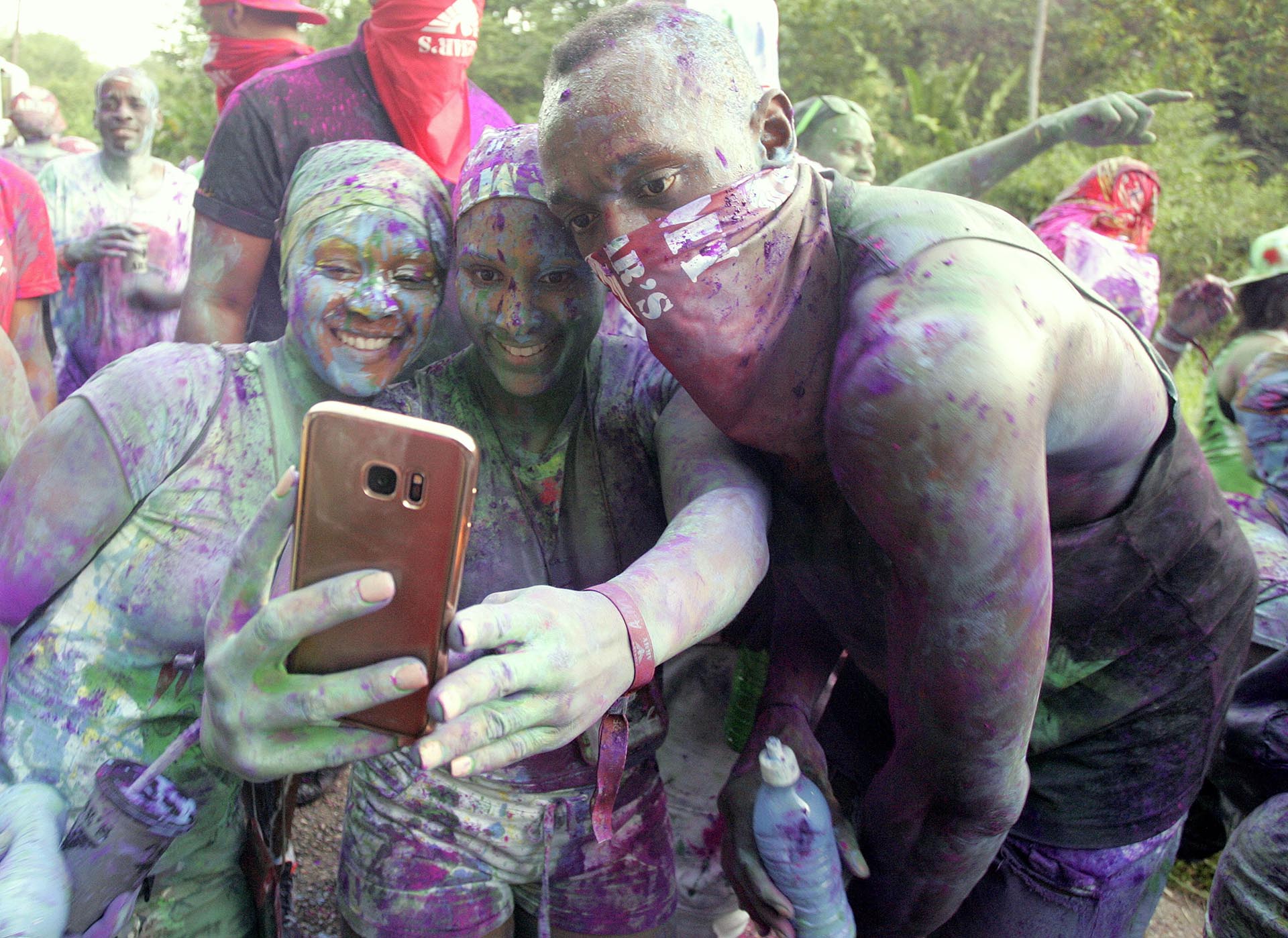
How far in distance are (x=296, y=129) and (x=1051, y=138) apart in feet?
8.92

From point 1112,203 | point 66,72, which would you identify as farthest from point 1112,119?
point 66,72

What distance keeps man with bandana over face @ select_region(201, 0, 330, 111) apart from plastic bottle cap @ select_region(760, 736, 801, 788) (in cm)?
327

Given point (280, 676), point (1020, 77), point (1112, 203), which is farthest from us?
point (1020, 77)

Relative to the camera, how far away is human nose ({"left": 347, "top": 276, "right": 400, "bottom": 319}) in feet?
5.63

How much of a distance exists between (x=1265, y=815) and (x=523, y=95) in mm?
16318

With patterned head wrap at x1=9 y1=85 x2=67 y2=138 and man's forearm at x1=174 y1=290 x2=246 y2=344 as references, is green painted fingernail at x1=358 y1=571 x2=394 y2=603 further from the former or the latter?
patterned head wrap at x1=9 y1=85 x2=67 y2=138

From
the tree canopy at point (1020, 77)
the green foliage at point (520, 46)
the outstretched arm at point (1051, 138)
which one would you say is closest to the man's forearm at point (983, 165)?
the outstretched arm at point (1051, 138)

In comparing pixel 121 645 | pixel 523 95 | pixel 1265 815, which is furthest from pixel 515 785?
pixel 523 95

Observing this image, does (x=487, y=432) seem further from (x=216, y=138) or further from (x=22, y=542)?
(x=216, y=138)

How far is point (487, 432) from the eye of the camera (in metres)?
1.86

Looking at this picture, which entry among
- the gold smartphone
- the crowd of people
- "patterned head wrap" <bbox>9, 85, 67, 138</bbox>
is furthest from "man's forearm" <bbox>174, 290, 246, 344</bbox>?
"patterned head wrap" <bbox>9, 85, 67, 138</bbox>

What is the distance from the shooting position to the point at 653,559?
145cm

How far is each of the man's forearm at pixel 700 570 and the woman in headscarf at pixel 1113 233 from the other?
409cm

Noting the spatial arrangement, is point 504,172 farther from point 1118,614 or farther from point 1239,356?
point 1239,356
